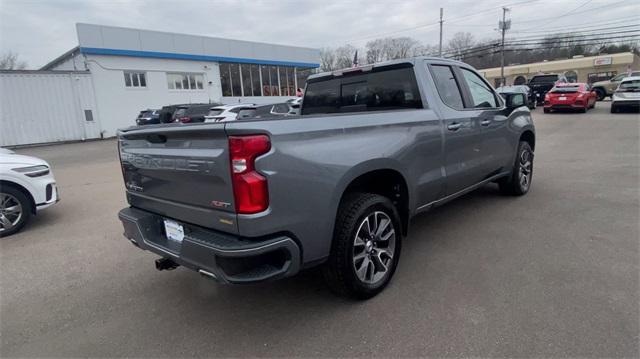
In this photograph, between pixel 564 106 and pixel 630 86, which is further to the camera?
pixel 564 106

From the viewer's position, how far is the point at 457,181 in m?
4.07

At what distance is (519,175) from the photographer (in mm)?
5531

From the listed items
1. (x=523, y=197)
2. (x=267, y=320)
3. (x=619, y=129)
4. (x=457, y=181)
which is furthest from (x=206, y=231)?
(x=619, y=129)

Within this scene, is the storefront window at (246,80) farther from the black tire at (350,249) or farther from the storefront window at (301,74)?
the black tire at (350,249)

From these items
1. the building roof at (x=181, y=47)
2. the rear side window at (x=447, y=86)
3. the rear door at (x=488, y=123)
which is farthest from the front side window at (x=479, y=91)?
the building roof at (x=181, y=47)

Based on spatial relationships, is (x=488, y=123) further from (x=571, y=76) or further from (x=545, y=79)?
(x=571, y=76)

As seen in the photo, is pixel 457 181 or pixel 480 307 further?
pixel 457 181

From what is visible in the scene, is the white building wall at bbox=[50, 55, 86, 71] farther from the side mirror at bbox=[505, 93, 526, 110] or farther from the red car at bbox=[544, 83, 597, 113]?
the red car at bbox=[544, 83, 597, 113]

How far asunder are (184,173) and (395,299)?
192 centimetres

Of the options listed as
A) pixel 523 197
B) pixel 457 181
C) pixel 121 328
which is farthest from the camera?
pixel 523 197

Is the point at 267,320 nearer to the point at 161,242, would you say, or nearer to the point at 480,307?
the point at 161,242

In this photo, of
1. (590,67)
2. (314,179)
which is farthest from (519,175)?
(590,67)

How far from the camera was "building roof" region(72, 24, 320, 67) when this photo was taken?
20.5 meters

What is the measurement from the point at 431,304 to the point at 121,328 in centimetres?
239
